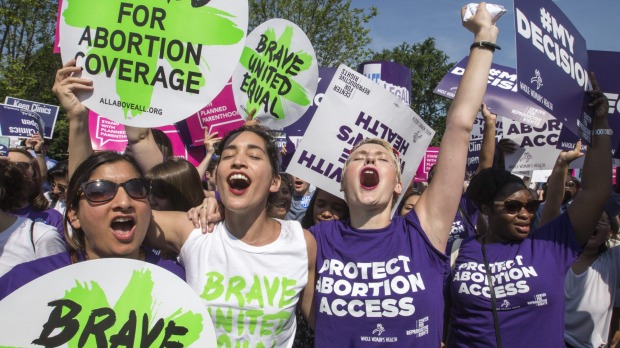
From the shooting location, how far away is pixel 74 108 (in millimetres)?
2309

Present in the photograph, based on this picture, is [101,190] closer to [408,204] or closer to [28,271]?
[28,271]

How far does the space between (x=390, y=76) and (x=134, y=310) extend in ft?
17.6

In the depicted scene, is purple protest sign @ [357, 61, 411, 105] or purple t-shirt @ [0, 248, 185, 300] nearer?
purple t-shirt @ [0, 248, 185, 300]

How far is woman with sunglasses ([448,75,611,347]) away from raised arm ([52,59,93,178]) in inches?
77.0

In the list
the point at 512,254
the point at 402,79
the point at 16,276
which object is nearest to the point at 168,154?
the point at 16,276

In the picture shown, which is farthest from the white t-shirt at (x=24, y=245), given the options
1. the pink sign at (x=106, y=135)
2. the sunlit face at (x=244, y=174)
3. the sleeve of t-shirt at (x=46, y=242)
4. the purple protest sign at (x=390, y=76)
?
the purple protest sign at (x=390, y=76)

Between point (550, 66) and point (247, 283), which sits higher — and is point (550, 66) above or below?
above

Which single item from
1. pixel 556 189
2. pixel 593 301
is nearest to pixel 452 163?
pixel 556 189

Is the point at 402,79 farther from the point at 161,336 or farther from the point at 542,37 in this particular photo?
the point at 161,336

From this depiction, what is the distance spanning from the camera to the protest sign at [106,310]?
161cm

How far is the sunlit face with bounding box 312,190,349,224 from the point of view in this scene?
131 inches

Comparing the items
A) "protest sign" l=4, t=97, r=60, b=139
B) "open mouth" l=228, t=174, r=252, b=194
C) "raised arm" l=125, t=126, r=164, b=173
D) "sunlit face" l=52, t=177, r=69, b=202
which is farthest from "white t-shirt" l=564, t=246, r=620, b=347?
"protest sign" l=4, t=97, r=60, b=139

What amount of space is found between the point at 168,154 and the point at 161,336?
2.24 meters

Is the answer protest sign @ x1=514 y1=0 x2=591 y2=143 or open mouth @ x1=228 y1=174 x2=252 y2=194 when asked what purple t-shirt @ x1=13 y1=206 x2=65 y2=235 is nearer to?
open mouth @ x1=228 y1=174 x2=252 y2=194
